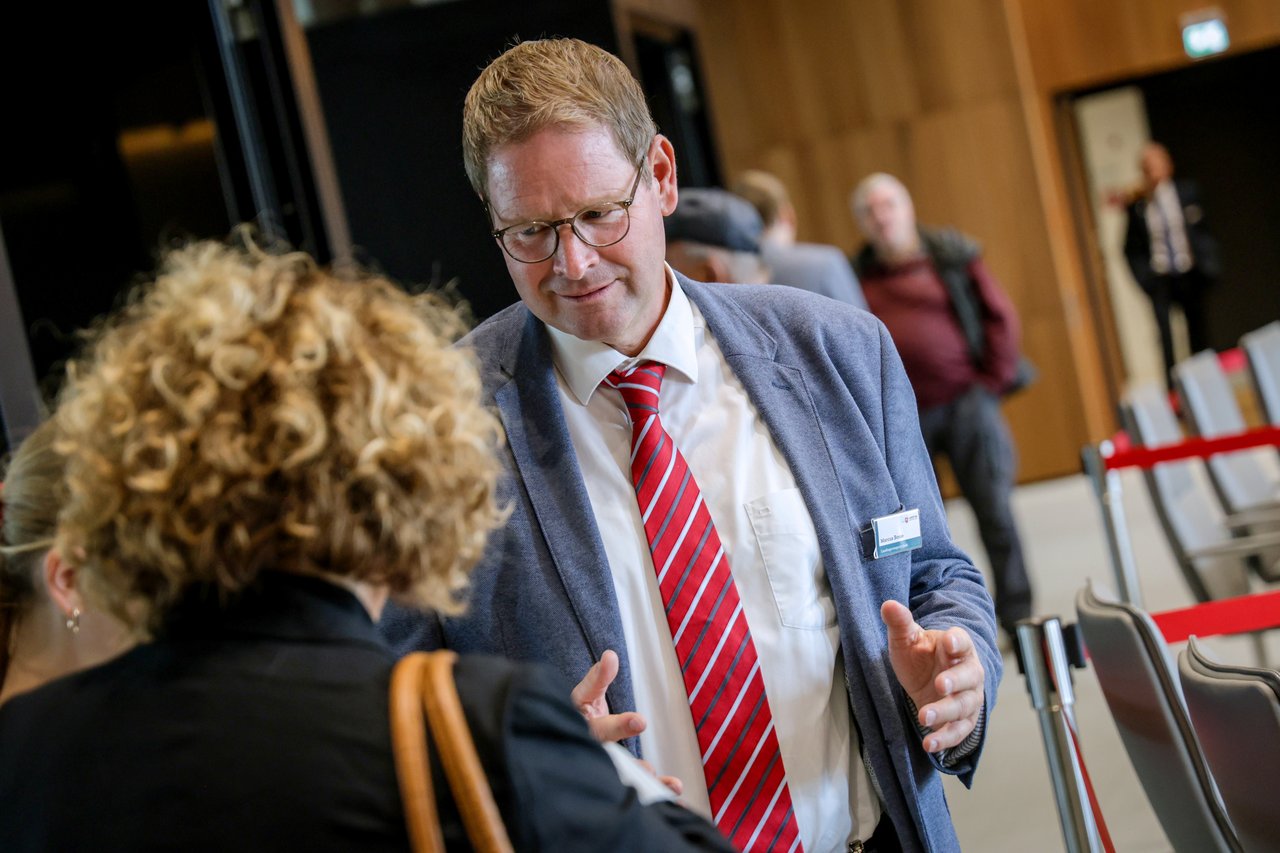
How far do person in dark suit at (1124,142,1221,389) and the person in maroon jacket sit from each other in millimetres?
5209

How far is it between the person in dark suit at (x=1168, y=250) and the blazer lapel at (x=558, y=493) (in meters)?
9.39

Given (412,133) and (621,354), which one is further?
(412,133)

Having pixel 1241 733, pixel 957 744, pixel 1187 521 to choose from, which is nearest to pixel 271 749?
pixel 957 744

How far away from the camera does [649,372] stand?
65.7 inches

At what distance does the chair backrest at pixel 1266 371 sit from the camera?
5.25 metres

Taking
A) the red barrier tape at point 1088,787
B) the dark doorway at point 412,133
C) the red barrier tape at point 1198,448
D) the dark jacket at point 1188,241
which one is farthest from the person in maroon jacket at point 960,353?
the dark jacket at point 1188,241

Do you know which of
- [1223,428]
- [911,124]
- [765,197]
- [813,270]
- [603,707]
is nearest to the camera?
[603,707]

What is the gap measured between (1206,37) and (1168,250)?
1500 mm

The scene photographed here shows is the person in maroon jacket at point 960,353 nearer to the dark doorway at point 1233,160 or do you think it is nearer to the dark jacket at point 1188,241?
the dark jacket at point 1188,241

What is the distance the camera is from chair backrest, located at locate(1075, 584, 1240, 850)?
73.5 inches

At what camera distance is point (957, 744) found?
1617 mm

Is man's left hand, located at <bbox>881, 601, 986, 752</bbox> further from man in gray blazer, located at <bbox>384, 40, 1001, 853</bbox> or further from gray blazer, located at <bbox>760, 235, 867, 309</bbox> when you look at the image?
gray blazer, located at <bbox>760, 235, 867, 309</bbox>

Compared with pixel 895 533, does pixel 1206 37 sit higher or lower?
higher

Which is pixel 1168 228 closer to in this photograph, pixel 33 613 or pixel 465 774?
pixel 33 613
